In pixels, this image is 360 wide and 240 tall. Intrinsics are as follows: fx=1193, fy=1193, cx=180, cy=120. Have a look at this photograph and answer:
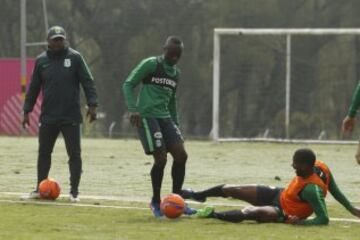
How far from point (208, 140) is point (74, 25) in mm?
8584

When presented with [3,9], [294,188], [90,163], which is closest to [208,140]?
[3,9]

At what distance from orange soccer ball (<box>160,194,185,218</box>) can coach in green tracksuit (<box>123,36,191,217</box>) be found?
0.44m

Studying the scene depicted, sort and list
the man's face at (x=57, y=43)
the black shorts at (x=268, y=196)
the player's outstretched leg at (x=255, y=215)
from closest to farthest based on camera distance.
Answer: the player's outstretched leg at (x=255, y=215) → the black shorts at (x=268, y=196) → the man's face at (x=57, y=43)

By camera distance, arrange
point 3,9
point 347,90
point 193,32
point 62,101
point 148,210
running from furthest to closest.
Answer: point 3,9
point 193,32
point 347,90
point 62,101
point 148,210

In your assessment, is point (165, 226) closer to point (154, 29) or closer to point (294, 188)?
point (294, 188)

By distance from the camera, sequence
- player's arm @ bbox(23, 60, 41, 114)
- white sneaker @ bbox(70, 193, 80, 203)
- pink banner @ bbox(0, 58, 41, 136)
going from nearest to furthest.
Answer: white sneaker @ bbox(70, 193, 80, 203), player's arm @ bbox(23, 60, 41, 114), pink banner @ bbox(0, 58, 41, 136)

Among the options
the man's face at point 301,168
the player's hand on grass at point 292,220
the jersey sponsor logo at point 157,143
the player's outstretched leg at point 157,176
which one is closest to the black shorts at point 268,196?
the player's hand on grass at point 292,220

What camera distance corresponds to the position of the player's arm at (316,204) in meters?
12.0

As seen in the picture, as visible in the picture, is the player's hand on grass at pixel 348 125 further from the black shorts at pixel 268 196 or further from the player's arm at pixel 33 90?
the player's arm at pixel 33 90

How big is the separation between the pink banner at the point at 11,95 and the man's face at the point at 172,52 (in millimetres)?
27352

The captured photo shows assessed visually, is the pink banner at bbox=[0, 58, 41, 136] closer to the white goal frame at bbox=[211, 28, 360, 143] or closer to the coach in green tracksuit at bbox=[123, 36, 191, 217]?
the white goal frame at bbox=[211, 28, 360, 143]

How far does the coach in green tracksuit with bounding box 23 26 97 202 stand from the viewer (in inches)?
587

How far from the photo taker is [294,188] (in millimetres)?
12273

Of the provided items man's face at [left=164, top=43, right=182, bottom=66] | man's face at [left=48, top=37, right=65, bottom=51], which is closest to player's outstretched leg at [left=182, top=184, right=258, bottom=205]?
man's face at [left=164, top=43, right=182, bottom=66]
